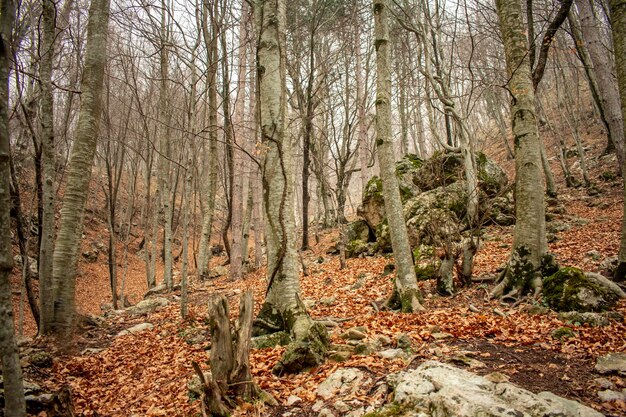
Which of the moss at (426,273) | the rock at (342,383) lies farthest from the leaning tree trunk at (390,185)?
the rock at (342,383)

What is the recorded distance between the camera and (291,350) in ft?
11.4

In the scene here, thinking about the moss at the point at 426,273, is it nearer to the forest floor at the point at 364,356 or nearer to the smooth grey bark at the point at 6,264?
the forest floor at the point at 364,356

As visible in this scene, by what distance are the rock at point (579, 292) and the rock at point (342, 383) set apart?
3062mm

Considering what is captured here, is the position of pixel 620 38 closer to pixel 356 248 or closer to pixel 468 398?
pixel 468 398

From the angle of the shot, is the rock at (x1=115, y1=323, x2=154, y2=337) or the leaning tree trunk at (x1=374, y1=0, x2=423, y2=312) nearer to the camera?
the leaning tree trunk at (x1=374, y1=0, x2=423, y2=312)

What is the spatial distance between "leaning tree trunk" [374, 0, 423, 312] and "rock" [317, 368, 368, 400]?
2271mm

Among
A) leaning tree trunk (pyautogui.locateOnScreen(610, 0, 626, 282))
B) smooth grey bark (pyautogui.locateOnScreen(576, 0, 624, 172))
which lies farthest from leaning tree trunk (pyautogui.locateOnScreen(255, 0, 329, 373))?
smooth grey bark (pyautogui.locateOnScreen(576, 0, 624, 172))

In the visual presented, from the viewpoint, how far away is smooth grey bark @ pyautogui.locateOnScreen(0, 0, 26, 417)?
5.95 feet

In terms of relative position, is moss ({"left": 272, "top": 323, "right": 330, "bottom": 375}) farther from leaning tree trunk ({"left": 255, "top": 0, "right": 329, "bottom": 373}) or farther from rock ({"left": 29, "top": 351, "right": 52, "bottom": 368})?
rock ({"left": 29, "top": 351, "right": 52, "bottom": 368})

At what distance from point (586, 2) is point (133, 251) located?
22271 millimetres

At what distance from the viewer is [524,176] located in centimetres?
514

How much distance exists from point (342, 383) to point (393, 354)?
2.33 feet

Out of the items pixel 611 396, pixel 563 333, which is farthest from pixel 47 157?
pixel 563 333

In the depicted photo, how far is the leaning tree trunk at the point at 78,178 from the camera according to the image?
4.79 m
